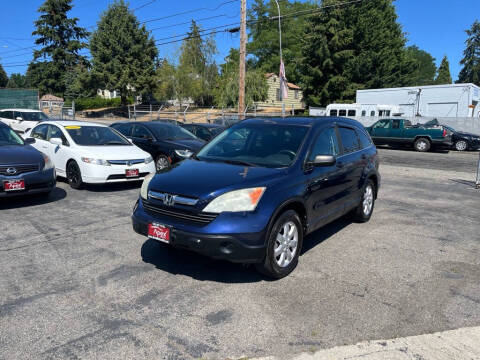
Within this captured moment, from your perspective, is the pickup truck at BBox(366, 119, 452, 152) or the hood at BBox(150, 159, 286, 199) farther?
the pickup truck at BBox(366, 119, 452, 152)

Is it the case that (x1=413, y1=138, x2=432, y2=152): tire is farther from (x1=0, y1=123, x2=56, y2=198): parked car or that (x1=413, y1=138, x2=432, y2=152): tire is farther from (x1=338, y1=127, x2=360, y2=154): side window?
(x1=0, y1=123, x2=56, y2=198): parked car

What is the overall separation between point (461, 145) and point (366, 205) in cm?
1786

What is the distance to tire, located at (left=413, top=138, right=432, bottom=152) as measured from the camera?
66.1 ft

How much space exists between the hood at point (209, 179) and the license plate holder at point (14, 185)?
3.37 metres

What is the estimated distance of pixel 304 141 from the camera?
180 inches

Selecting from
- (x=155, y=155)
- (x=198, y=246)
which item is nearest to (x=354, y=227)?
(x=198, y=246)

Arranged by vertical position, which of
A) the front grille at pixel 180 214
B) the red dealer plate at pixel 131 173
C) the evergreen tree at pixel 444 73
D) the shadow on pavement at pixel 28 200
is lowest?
the shadow on pavement at pixel 28 200

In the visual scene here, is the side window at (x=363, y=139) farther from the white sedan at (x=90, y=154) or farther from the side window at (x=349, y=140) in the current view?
the white sedan at (x=90, y=154)

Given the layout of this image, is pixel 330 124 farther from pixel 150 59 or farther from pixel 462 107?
pixel 150 59

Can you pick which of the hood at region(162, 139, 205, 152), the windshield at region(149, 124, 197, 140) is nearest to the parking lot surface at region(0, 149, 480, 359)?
the hood at region(162, 139, 205, 152)

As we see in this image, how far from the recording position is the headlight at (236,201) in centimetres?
362

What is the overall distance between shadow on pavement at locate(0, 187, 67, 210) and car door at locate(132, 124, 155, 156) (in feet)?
9.54

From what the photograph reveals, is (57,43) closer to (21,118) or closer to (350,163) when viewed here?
(21,118)

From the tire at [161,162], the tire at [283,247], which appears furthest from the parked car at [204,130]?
the tire at [283,247]
